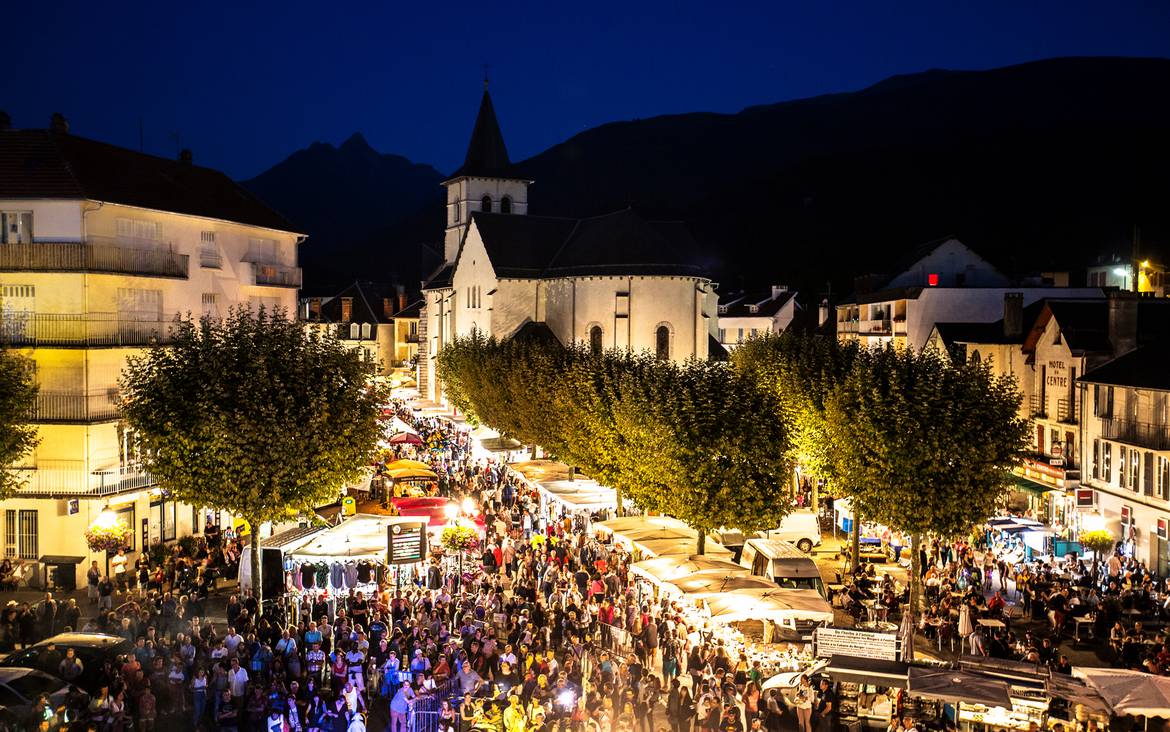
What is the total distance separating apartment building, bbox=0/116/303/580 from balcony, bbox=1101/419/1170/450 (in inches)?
1294

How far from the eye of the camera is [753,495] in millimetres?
30094

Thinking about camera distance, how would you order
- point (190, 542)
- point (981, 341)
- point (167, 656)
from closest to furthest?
point (167, 656), point (190, 542), point (981, 341)

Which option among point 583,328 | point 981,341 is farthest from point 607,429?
point 583,328

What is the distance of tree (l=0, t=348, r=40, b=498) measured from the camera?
1228 inches

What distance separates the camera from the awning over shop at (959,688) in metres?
18.5

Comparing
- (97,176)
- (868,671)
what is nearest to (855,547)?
(868,671)

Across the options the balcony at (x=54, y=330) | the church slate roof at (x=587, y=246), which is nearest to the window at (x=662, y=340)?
the church slate roof at (x=587, y=246)

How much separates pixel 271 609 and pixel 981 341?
3871 centimetres

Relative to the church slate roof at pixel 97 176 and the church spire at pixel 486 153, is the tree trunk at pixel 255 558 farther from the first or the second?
the church spire at pixel 486 153

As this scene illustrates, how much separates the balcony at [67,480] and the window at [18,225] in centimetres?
773

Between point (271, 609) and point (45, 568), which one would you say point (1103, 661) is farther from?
point (45, 568)

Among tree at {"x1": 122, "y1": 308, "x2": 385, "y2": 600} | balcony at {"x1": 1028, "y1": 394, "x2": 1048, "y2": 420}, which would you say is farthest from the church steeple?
tree at {"x1": 122, "y1": 308, "x2": 385, "y2": 600}

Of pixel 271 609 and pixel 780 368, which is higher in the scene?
pixel 780 368

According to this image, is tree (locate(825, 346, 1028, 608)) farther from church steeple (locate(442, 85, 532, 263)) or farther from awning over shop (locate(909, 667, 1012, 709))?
church steeple (locate(442, 85, 532, 263))
